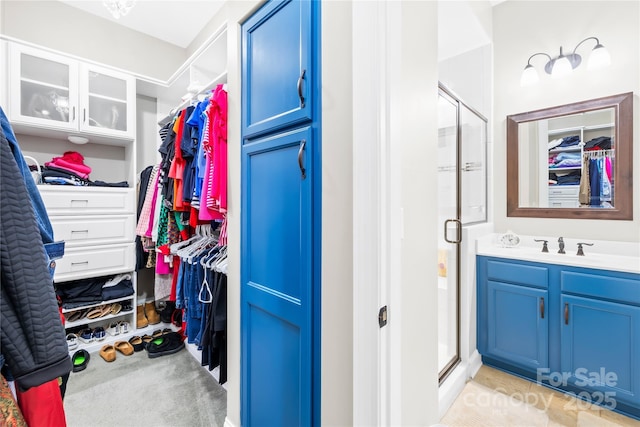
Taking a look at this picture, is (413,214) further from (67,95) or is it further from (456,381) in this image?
(67,95)

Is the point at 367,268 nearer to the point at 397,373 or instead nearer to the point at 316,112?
the point at 397,373

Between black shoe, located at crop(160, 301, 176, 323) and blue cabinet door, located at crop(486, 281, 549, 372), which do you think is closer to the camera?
blue cabinet door, located at crop(486, 281, 549, 372)

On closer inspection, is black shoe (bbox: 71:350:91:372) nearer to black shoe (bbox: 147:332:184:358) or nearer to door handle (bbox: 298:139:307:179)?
black shoe (bbox: 147:332:184:358)

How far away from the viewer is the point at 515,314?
192 centimetres

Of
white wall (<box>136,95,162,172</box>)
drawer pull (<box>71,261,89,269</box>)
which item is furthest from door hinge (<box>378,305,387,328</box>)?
white wall (<box>136,95,162,172</box>)

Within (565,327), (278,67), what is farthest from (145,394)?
(565,327)

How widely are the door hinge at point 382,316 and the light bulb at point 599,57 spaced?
2.46 m

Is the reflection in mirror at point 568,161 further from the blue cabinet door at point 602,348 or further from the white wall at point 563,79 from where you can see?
the blue cabinet door at point 602,348

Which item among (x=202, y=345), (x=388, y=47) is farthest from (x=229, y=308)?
(x=388, y=47)

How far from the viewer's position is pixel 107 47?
252 cm

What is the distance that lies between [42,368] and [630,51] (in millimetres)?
3301

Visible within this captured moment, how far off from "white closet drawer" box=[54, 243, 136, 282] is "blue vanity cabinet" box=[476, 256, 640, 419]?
9.56 ft

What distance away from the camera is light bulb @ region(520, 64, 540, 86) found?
2.19 metres

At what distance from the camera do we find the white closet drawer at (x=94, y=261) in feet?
6.92
